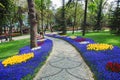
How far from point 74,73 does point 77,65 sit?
4.85 feet

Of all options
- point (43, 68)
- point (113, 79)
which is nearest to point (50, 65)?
point (43, 68)

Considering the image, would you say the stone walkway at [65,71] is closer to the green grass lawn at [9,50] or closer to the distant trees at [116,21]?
the green grass lawn at [9,50]

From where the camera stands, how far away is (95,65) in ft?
30.1

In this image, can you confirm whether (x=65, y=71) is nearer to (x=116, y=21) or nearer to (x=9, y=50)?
(x=9, y=50)

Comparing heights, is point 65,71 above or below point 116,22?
below

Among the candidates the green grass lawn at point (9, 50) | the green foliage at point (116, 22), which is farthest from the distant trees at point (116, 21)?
the green grass lawn at point (9, 50)

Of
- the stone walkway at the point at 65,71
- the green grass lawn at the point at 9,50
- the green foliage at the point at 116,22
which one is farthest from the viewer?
the green foliage at the point at 116,22

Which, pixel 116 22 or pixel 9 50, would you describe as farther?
pixel 116 22

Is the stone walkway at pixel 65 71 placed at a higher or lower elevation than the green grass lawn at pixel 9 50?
higher

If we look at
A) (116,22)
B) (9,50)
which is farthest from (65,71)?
(116,22)

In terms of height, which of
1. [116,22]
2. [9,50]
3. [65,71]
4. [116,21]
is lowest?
[9,50]

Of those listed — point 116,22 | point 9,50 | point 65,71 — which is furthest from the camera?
point 116,22

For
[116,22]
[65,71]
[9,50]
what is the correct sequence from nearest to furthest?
[65,71], [9,50], [116,22]

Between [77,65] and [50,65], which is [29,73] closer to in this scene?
[50,65]
